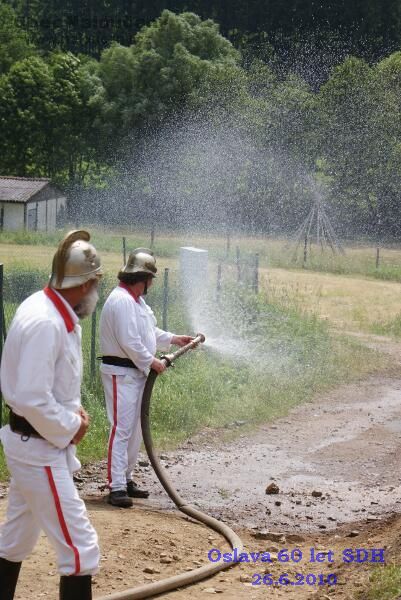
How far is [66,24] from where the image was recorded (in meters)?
71.9

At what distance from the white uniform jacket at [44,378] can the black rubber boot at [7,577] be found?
0.55 m

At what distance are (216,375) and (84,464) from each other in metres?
3.81

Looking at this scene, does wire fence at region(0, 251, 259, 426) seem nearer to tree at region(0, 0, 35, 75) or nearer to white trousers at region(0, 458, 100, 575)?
white trousers at region(0, 458, 100, 575)

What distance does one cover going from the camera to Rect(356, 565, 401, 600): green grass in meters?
5.66

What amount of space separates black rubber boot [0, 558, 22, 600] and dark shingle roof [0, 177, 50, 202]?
118 feet

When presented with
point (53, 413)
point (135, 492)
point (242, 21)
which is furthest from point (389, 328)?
point (242, 21)

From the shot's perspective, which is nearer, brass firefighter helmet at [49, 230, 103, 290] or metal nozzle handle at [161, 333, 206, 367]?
brass firefighter helmet at [49, 230, 103, 290]

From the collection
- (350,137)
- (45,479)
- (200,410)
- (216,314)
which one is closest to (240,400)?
(200,410)

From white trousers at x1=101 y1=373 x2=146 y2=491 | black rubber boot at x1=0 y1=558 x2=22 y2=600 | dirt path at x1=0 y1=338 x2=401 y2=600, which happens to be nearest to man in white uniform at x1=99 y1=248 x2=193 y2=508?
white trousers at x1=101 y1=373 x2=146 y2=491

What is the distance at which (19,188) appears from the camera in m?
42.4

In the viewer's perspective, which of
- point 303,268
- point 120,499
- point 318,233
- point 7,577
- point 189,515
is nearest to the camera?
point 7,577

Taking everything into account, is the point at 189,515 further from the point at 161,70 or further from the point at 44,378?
the point at 161,70

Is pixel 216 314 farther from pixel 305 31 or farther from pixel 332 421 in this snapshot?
pixel 305 31

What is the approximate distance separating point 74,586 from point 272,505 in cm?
373
